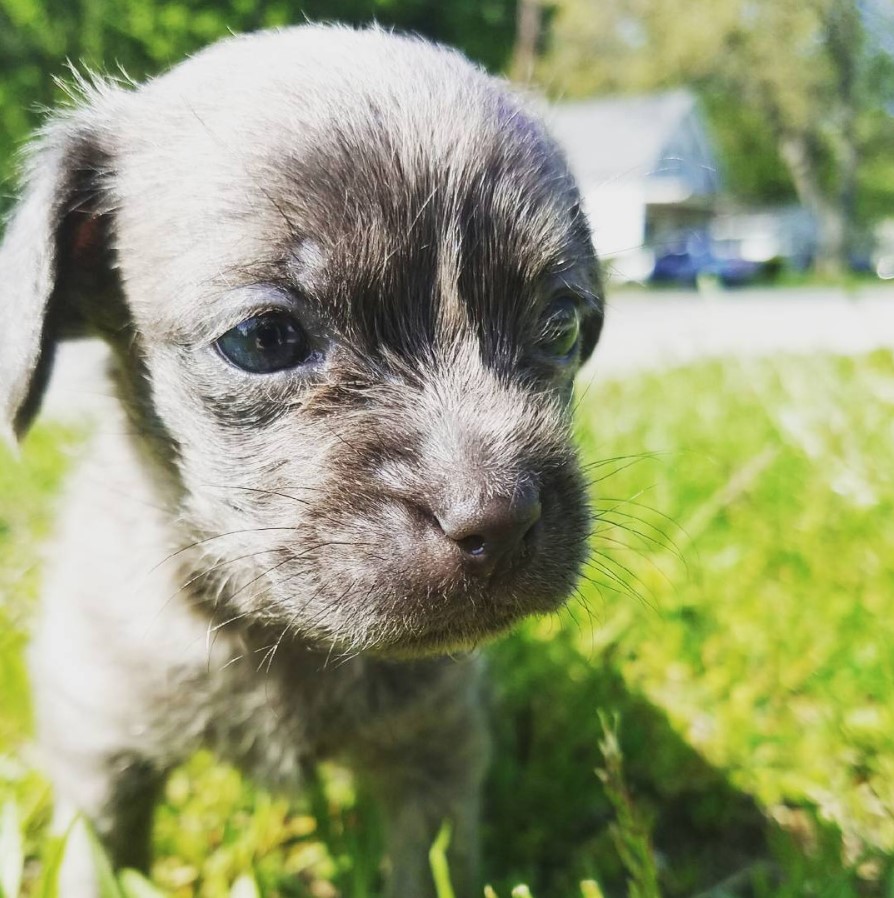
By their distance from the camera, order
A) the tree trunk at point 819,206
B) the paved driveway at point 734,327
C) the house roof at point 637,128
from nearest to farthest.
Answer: the paved driveway at point 734,327 < the house roof at point 637,128 < the tree trunk at point 819,206

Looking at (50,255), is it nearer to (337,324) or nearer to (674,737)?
(337,324)

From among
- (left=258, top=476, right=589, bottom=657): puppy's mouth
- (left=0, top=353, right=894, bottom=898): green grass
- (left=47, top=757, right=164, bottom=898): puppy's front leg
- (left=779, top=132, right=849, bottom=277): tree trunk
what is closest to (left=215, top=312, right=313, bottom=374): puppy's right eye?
(left=258, top=476, right=589, bottom=657): puppy's mouth

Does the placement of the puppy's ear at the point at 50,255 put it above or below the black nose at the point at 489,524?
above

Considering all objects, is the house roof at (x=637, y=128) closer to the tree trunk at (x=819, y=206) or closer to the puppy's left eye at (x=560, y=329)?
the tree trunk at (x=819, y=206)

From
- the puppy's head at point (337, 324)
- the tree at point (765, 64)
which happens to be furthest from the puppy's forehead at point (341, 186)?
the tree at point (765, 64)

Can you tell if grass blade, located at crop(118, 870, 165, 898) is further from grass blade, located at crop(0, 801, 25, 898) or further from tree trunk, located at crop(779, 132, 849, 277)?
tree trunk, located at crop(779, 132, 849, 277)

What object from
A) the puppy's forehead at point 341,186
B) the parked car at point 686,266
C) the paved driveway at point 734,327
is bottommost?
the parked car at point 686,266

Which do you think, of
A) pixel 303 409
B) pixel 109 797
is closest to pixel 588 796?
pixel 109 797
